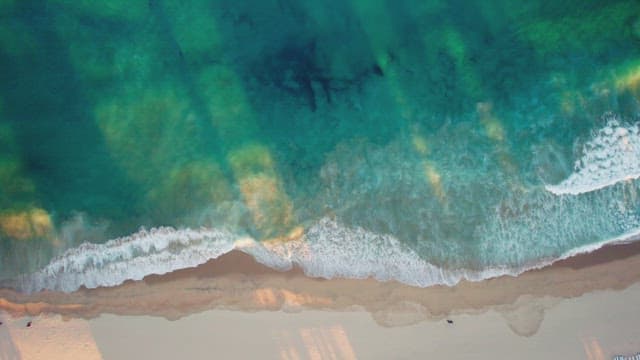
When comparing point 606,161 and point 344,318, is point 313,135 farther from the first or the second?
point 606,161

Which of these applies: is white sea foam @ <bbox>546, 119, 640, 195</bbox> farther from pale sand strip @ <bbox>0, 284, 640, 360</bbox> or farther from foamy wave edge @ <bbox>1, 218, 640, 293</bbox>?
pale sand strip @ <bbox>0, 284, 640, 360</bbox>

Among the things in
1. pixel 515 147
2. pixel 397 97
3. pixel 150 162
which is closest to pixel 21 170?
pixel 150 162

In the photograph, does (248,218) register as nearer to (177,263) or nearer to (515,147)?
(177,263)

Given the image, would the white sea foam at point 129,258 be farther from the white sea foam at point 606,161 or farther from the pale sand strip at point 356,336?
the white sea foam at point 606,161

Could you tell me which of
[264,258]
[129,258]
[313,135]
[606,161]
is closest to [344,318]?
[264,258]

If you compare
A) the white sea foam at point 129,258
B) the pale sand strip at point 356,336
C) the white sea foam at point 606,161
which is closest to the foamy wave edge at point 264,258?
the white sea foam at point 129,258

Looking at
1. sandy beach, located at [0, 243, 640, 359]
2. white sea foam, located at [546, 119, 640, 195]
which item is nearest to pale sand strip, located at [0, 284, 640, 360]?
sandy beach, located at [0, 243, 640, 359]
